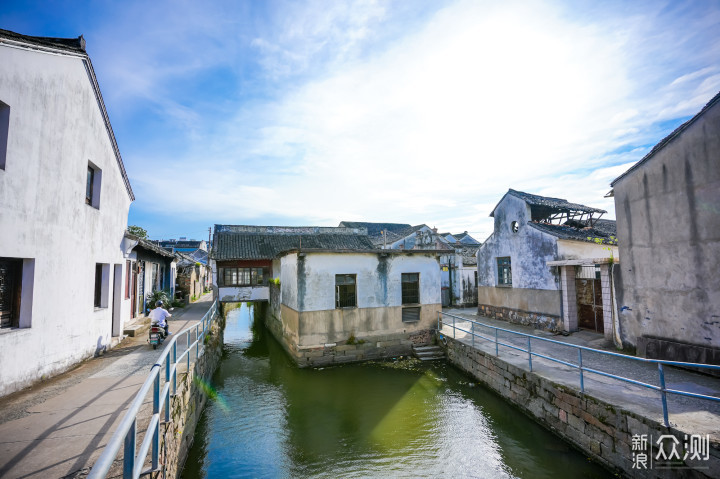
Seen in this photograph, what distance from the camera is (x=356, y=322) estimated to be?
13539mm

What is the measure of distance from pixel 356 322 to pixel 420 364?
3031mm

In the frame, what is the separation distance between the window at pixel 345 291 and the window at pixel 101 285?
24.7ft

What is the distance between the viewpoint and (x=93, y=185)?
9148 mm

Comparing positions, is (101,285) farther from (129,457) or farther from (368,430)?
(129,457)

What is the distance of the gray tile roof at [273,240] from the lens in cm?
2070

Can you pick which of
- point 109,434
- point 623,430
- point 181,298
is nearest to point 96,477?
point 109,434

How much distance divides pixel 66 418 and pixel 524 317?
16045mm

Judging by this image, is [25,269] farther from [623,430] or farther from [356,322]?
[623,430]

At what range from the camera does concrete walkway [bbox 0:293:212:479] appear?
13.0ft

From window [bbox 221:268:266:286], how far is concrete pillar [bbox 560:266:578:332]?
1592cm

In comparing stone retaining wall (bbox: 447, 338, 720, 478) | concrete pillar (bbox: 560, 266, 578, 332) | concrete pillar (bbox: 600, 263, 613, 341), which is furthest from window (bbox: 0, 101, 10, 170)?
concrete pillar (bbox: 560, 266, 578, 332)

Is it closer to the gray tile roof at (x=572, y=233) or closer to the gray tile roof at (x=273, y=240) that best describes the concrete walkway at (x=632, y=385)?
the gray tile roof at (x=572, y=233)

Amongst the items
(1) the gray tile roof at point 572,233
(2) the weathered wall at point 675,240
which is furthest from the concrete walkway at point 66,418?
(1) the gray tile roof at point 572,233

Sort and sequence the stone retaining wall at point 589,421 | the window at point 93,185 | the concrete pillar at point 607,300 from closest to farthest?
1. the stone retaining wall at point 589,421
2. the window at point 93,185
3. the concrete pillar at point 607,300
